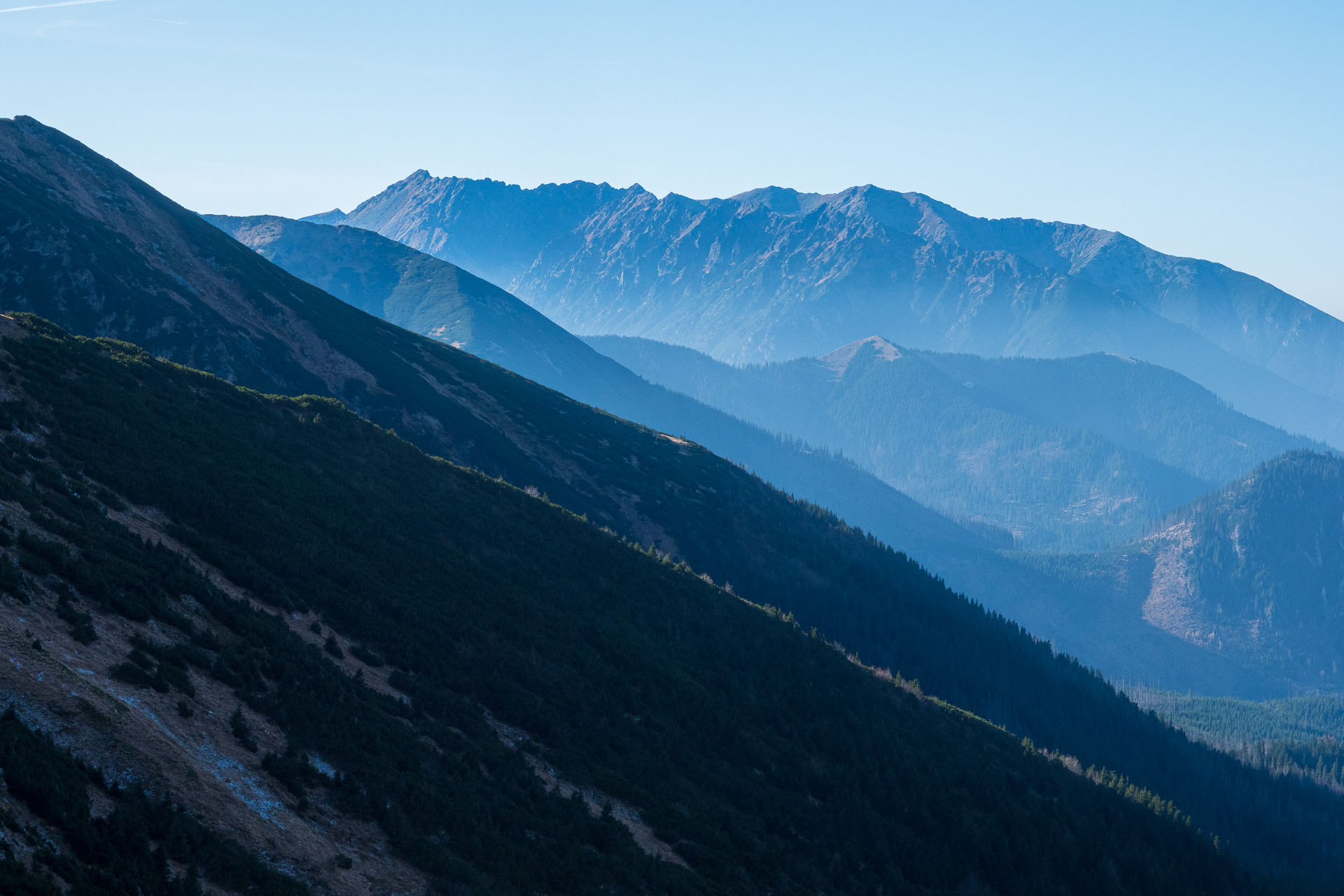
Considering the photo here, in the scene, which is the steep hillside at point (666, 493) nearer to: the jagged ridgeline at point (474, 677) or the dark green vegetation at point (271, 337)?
the dark green vegetation at point (271, 337)

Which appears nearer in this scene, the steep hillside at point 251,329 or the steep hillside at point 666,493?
the steep hillside at point 251,329

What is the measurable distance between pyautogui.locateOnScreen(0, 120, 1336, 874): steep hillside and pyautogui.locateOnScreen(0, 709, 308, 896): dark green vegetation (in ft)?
310

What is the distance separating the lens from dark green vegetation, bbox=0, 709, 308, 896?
61.5ft

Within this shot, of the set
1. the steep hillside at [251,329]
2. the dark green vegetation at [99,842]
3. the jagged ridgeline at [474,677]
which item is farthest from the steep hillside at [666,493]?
the dark green vegetation at [99,842]

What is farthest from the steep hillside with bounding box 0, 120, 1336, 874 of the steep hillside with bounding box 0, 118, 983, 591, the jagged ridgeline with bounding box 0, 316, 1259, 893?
the jagged ridgeline with bounding box 0, 316, 1259, 893

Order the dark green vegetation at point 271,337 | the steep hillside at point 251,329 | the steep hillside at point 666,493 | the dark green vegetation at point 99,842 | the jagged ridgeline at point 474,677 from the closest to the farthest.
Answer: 1. the dark green vegetation at point 99,842
2. the jagged ridgeline at point 474,677
3. the steep hillside at point 251,329
4. the dark green vegetation at point 271,337
5. the steep hillside at point 666,493

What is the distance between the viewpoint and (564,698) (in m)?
47.2

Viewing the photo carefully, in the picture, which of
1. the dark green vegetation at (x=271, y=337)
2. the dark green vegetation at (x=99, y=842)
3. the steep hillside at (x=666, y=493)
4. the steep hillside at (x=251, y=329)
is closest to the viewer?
the dark green vegetation at (x=99, y=842)

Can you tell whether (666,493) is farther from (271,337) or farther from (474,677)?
(474,677)

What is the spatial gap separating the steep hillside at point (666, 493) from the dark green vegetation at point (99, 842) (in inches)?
3726

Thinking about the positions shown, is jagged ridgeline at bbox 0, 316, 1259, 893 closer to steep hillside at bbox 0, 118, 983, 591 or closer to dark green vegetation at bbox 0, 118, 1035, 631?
steep hillside at bbox 0, 118, 983, 591

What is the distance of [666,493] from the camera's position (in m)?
136

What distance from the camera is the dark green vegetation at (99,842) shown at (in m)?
18.7

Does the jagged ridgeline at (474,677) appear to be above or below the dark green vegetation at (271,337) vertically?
below
